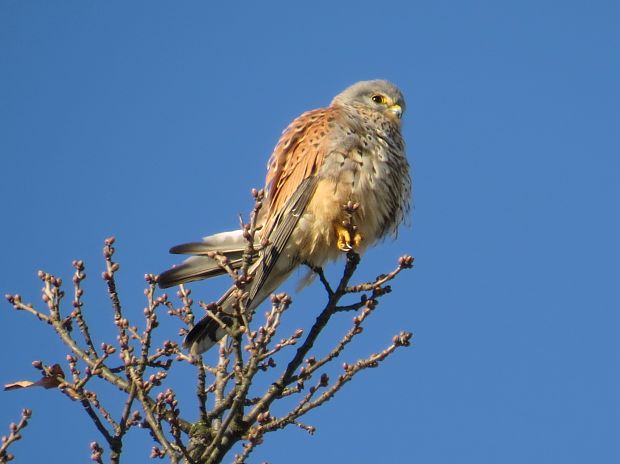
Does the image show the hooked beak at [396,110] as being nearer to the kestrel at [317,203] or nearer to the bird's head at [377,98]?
the bird's head at [377,98]

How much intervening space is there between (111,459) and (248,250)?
2.62 ft

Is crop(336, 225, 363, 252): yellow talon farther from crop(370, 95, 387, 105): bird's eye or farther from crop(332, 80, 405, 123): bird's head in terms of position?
crop(370, 95, 387, 105): bird's eye

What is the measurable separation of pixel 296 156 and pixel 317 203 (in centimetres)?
38

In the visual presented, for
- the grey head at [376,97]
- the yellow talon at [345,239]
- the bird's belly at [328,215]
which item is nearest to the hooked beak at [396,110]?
the grey head at [376,97]

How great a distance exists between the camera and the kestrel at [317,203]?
388 cm

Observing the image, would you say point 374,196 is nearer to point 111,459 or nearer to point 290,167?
point 290,167

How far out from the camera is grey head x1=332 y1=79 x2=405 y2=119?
500cm

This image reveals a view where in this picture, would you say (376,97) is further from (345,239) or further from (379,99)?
(345,239)

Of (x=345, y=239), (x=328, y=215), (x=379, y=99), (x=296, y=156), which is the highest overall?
(x=379, y=99)

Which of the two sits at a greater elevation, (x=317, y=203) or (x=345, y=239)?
(x=317, y=203)

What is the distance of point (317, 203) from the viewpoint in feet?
13.2

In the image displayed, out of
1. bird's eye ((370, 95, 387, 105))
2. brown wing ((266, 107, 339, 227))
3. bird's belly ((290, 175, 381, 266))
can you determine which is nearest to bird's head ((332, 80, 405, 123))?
bird's eye ((370, 95, 387, 105))

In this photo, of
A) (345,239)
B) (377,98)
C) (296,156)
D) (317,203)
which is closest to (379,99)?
(377,98)

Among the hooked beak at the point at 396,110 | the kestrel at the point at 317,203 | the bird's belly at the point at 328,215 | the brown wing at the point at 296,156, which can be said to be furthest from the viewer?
the hooked beak at the point at 396,110
